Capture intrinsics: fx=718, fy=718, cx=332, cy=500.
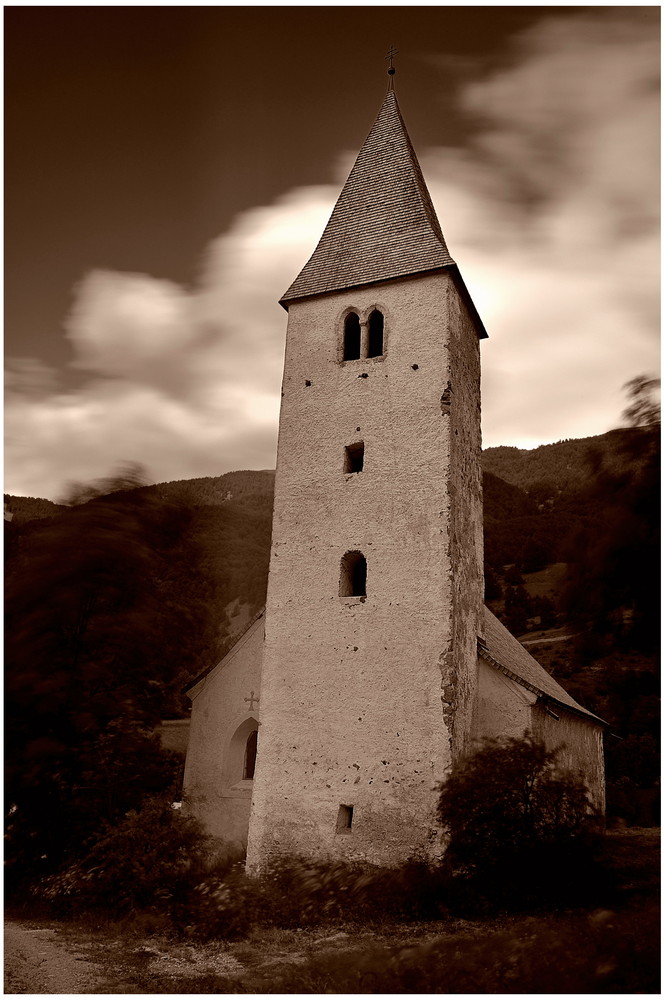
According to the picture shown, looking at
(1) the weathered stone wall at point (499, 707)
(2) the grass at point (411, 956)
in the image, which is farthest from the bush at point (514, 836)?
(1) the weathered stone wall at point (499, 707)

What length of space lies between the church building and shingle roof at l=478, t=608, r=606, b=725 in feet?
0.29

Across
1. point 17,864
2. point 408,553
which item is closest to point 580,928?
point 408,553

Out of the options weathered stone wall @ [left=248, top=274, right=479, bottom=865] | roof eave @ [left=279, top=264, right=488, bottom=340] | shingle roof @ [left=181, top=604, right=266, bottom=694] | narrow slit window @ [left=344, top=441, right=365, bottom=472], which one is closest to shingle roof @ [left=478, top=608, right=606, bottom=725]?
weathered stone wall @ [left=248, top=274, right=479, bottom=865]

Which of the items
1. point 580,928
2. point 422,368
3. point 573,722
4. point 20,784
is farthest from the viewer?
point 573,722

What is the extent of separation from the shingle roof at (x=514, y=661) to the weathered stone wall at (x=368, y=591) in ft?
5.68

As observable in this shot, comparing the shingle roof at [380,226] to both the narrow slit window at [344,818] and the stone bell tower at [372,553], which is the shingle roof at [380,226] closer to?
the stone bell tower at [372,553]

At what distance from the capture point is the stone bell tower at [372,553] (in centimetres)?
1183

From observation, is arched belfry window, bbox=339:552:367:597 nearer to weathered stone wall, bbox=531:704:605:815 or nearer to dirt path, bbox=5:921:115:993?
weathered stone wall, bbox=531:704:605:815

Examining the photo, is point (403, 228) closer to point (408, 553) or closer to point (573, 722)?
point (408, 553)

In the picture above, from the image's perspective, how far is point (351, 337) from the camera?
49.0ft

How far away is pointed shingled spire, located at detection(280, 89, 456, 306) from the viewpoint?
1460 cm

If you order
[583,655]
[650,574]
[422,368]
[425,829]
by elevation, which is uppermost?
[422,368]

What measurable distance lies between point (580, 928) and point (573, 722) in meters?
8.59

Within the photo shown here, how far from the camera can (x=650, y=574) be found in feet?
25.1
